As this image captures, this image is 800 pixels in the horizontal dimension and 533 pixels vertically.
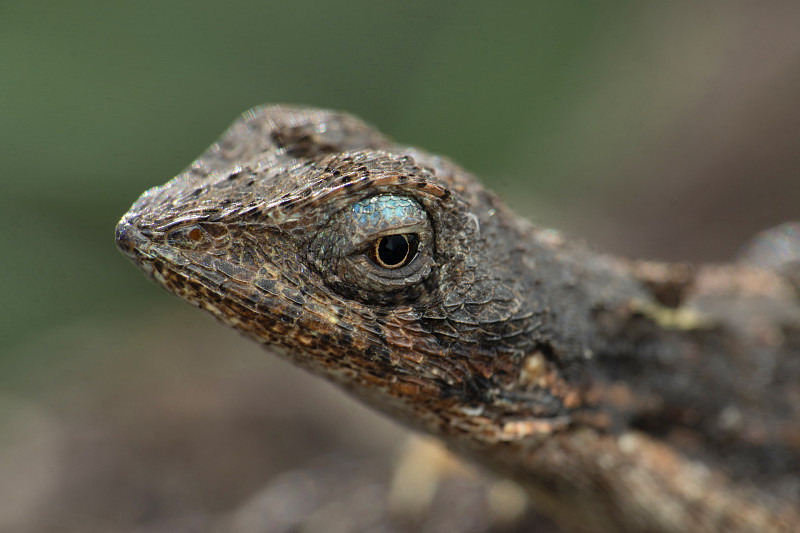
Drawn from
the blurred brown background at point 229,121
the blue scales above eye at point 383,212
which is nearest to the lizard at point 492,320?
the blue scales above eye at point 383,212

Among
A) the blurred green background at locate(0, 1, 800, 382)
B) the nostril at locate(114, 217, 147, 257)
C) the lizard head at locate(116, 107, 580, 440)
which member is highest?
the blurred green background at locate(0, 1, 800, 382)

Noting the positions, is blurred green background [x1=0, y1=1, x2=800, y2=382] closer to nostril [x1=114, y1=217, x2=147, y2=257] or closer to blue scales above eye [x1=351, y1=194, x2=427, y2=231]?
blue scales above eye [x1=351, y1=194, x2=427, y2=231]

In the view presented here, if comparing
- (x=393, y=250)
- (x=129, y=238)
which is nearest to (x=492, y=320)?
(x=393, y=250)

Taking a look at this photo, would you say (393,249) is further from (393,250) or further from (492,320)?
(492,320)

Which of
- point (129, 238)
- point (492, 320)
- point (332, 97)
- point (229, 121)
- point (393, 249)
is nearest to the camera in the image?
point (129, 238)

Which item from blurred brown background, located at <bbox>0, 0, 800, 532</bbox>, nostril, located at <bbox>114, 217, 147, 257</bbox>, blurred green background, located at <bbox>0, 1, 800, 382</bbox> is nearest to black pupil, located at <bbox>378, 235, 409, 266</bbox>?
nostril, located at <bbox>114, 217, 147, 257</bbox>

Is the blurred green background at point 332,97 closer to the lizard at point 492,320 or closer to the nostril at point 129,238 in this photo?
the lizard at point 492,320

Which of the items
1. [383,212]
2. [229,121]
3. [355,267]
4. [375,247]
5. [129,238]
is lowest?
[129,238]
